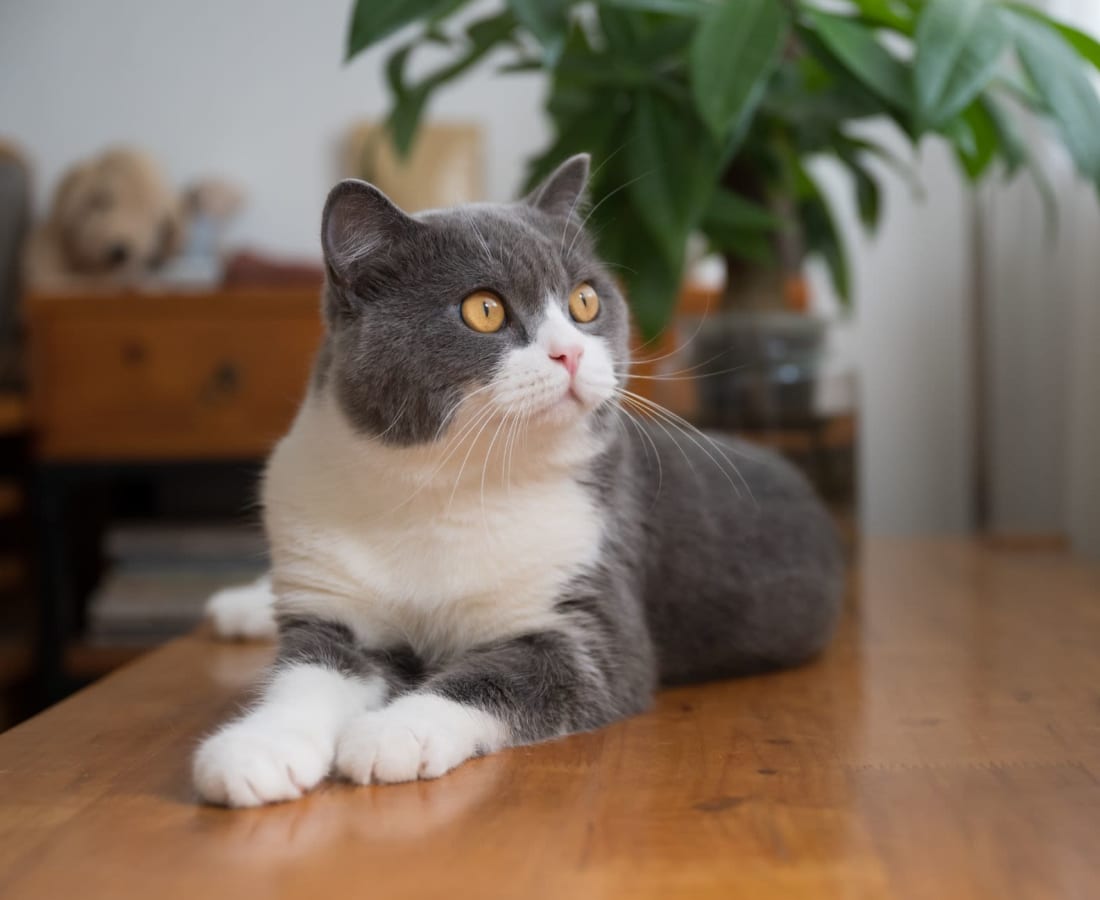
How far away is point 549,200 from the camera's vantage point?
1.21 metres

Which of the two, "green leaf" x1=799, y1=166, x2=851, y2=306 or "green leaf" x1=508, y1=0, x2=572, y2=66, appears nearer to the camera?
"green leaf" x1=508, y1=0, x2=572, y2=66

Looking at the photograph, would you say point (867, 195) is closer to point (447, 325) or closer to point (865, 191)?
point (865, 191)

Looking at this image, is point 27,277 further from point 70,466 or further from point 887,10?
point 887,10

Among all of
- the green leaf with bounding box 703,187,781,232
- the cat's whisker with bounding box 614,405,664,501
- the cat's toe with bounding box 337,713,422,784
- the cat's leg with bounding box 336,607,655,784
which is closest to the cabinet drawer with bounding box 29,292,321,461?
the green leaf with bounding box 703,187,781,232

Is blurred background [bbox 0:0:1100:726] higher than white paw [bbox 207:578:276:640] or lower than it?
higher

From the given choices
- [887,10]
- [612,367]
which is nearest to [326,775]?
[612,367]

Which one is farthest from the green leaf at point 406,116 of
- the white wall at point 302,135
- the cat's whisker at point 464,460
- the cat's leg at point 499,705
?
the white wall at point 302,135

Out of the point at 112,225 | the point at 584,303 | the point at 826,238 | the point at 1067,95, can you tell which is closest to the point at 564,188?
the point at 584,303

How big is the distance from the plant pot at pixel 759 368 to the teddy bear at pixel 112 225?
1500 millimetres

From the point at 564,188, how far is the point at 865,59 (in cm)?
46

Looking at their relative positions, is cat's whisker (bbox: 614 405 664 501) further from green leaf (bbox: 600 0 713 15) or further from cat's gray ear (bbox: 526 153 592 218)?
green leaf (bbox: 600 0 713 15)

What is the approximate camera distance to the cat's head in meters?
1.00

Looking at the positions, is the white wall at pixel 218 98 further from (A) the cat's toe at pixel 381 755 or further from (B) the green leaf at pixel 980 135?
(A) the cat's toe at pixel 381 755

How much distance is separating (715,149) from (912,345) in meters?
1.51
